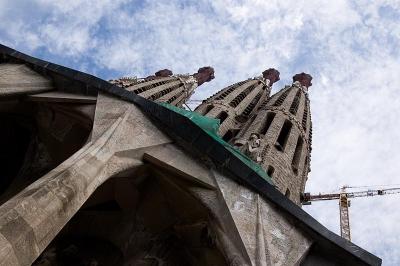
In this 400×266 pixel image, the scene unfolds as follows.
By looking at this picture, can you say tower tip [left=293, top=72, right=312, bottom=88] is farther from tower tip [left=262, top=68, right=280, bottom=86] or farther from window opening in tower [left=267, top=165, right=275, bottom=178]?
window opening in tower [left=267, top=165, right=275, bottom=178]

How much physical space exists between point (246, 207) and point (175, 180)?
4.18 feet

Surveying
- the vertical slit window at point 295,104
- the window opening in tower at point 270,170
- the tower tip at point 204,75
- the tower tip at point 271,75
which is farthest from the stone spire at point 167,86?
the window opening in tower at point 270,170

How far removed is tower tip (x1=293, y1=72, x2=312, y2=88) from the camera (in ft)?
128

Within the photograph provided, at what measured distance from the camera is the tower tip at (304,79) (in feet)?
128

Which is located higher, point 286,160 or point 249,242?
point 286,160

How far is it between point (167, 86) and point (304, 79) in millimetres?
11359

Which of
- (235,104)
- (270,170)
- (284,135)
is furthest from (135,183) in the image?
(235,104)

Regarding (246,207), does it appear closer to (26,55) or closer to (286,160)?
(26,55)

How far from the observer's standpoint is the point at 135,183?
9266 mm

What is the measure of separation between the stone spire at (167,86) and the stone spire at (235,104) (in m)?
2.51

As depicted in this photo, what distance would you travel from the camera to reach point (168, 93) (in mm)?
Answer: 32156

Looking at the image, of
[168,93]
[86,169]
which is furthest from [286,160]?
[86,169]

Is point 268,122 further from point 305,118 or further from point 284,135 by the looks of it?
point 305,118

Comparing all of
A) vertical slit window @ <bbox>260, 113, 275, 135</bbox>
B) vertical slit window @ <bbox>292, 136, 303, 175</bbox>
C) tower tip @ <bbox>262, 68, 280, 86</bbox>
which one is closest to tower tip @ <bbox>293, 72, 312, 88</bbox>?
tower tip @ <bbox>262, 68, 280, 86</bbox>
